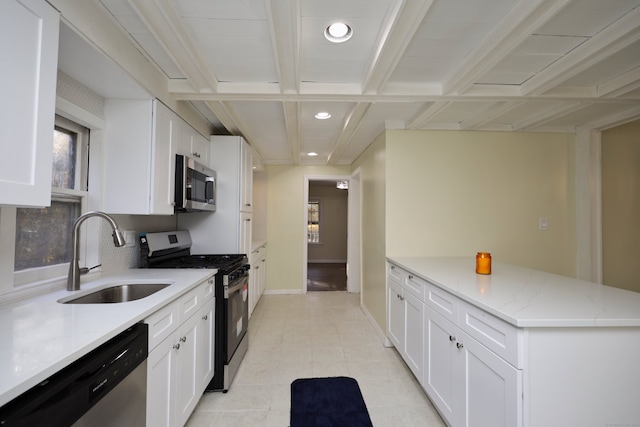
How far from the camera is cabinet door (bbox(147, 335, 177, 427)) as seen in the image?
1.26m

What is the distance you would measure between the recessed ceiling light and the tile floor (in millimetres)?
2281

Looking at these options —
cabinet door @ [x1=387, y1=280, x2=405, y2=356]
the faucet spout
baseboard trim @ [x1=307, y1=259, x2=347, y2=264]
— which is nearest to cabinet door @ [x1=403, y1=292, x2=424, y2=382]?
cabinet door @ [x1=387, y1=280, x2=405, y2=356]

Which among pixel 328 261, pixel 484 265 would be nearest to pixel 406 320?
pixel 484 265

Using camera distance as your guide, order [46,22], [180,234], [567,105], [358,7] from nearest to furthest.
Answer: [46,22], [358,7], [567,105], [180,234]

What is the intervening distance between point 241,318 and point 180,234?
38.7 inches

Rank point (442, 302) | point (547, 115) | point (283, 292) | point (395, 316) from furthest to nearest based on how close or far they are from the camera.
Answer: point (283, 292)
point (395, 316)
point (547, 115)
point (442, 302)

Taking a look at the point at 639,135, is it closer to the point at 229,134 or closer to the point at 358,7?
the point at 358,7

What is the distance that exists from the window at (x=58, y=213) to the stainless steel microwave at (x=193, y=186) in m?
0.55

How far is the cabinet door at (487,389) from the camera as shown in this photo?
115 centimetres

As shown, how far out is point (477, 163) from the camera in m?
2.91

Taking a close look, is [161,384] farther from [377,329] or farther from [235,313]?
[377,329]

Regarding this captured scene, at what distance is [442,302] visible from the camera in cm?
175

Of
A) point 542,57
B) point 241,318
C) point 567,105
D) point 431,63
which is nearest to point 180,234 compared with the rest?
point 241,318

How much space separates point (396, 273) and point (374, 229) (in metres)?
0.81
